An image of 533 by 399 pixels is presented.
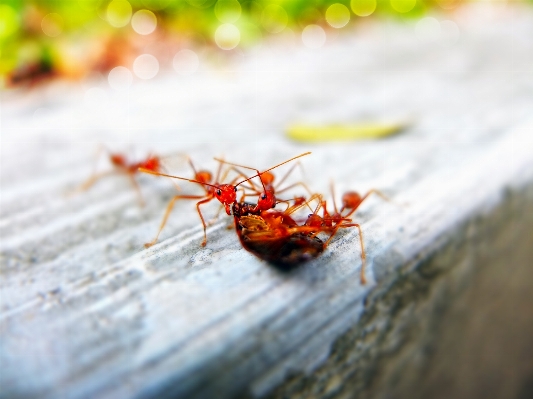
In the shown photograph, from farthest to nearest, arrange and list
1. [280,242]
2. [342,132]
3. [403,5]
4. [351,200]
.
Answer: [403,5] < [342,132] < [351,200] < [280,242]

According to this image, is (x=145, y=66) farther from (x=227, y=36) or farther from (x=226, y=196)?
(x=226, y=196)

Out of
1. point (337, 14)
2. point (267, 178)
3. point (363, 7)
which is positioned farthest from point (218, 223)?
point (363, 7)

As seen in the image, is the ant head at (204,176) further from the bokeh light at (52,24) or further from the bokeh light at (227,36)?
the bokeh light at (52,24)

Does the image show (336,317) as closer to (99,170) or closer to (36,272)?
(36,272)

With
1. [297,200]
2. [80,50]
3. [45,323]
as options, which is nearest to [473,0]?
[80,50]

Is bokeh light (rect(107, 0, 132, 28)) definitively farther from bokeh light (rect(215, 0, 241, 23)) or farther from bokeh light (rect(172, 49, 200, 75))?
bokeh light (rect(215, 0, 241, 23))

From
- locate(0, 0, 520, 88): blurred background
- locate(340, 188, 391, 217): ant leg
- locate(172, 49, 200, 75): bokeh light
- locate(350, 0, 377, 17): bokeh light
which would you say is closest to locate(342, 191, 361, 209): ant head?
locate(340, 188, 391, 217): ant leg
